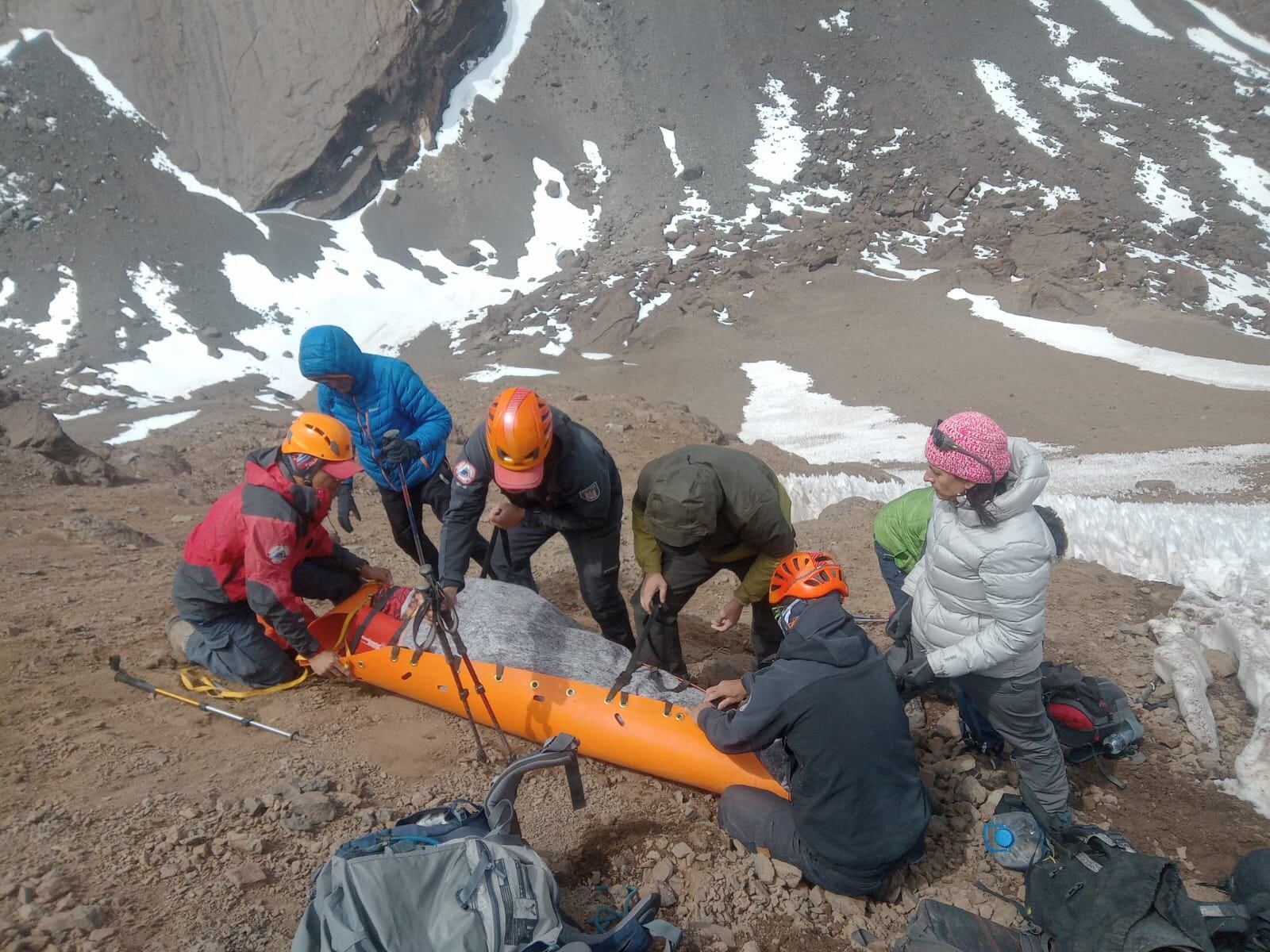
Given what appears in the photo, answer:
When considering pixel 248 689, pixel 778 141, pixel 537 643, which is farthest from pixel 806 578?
pixel 778 141

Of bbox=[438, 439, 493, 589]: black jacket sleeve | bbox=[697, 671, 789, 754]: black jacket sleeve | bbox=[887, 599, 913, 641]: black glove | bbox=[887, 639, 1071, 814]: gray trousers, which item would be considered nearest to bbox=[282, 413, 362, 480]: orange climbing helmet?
bbox=[438, 439, 493, 589]: black jacket sleeve

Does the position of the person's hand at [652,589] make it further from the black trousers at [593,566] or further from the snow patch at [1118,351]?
the snow patch at [1118,351]

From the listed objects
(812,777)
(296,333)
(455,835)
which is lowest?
(296,333)

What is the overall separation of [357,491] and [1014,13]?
5425cm

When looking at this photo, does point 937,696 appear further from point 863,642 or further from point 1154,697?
point 863,642

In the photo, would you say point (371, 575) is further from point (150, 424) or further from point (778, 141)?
point (778, 141)

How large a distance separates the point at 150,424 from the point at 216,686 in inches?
783

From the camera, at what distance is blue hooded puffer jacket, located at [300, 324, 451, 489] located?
498 centimetres

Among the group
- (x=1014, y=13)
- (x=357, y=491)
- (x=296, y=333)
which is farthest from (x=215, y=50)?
(x=1014, y=13)

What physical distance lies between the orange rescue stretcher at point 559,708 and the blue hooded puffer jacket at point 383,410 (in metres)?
1.00

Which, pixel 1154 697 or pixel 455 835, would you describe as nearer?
pixel 455 835

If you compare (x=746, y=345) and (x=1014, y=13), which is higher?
(x=1014, y=13)

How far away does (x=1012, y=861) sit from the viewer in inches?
131

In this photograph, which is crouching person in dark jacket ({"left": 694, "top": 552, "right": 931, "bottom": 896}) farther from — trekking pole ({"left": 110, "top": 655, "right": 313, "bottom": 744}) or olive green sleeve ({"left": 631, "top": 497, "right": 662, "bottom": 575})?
trekking pole ({"left": 110, "top": 655, "right": 313, "bottom": 744})
